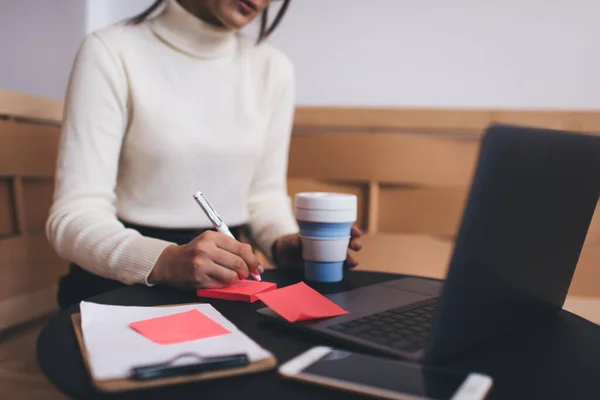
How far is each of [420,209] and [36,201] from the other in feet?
3.01

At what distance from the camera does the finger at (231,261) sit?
2.29 ft

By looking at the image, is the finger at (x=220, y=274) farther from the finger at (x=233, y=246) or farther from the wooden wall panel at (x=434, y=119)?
the wooden wall panel at (x=434, y=119)

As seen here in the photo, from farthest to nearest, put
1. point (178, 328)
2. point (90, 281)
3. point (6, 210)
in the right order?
point (6, 210) → point (90, 281) → point (178, 328)

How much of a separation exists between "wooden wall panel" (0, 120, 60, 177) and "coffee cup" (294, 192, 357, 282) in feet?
2.30

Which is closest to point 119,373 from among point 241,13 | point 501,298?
point 501,298

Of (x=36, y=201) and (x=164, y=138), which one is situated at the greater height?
(x=164, y=138)

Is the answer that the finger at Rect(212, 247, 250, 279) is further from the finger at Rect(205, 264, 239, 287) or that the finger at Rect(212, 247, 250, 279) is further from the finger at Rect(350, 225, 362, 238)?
the finger at Rect(350, 225, 362, 238)

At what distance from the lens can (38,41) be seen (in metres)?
1.43

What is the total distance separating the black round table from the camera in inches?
16.3

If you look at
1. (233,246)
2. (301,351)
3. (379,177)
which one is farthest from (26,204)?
(301,351)

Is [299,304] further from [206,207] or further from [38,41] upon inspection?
[38,41]

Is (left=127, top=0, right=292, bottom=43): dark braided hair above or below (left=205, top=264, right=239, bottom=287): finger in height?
above

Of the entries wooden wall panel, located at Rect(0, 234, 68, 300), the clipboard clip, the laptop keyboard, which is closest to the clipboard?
the clipboard clip

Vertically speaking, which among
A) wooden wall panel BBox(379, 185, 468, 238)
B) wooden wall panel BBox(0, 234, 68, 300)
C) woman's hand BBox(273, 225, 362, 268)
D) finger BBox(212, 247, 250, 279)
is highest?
finger BBox(212, 247, 250, 279)
